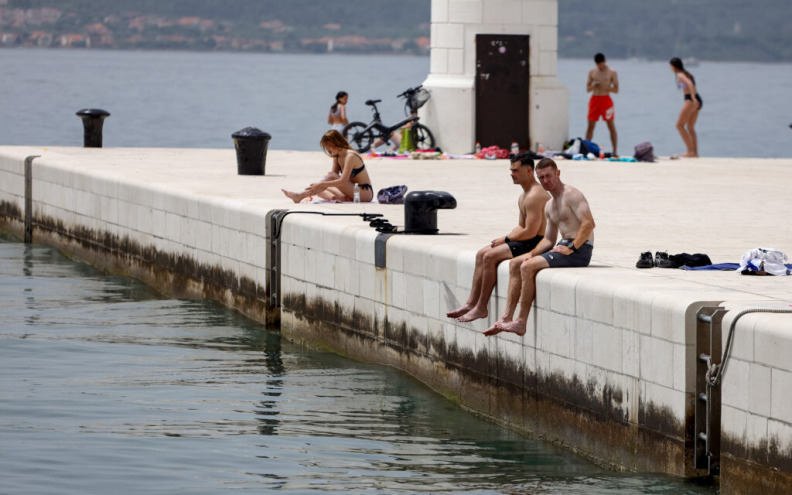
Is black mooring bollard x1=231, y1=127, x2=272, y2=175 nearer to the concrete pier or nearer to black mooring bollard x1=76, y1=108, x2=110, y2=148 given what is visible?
the concrete pier

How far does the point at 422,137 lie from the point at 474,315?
16038mm

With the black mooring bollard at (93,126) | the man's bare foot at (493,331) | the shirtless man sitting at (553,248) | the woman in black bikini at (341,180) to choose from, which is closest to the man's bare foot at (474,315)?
the man's bare foot at (493,331)

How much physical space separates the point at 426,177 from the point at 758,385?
13509 millimetres

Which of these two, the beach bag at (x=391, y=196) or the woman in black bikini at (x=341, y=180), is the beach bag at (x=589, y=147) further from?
the woman in black bikini at (x=341, y=180)

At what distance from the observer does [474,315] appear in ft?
39.5

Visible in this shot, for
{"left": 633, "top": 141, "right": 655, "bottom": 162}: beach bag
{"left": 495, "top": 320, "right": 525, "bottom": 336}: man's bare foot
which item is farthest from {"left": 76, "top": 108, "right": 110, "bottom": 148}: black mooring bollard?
{"left": 495, "top": 320, "right": 525, "bottom": 336}: man's bare foot

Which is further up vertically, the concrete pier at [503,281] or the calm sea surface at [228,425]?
the concrete pier at [503,281]

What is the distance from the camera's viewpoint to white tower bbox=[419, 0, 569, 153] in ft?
90.6

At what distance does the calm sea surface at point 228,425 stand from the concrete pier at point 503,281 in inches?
10.8

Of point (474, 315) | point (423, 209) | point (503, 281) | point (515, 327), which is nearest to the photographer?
point (515, 327)

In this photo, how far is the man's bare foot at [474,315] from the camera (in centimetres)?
1203

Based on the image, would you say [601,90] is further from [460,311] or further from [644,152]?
[460,311]

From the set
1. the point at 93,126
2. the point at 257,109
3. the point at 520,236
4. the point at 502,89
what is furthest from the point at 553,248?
the point at 257,109

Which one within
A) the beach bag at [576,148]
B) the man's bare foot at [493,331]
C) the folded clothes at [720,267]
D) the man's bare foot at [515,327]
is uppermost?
the beach bag at [576,148]
